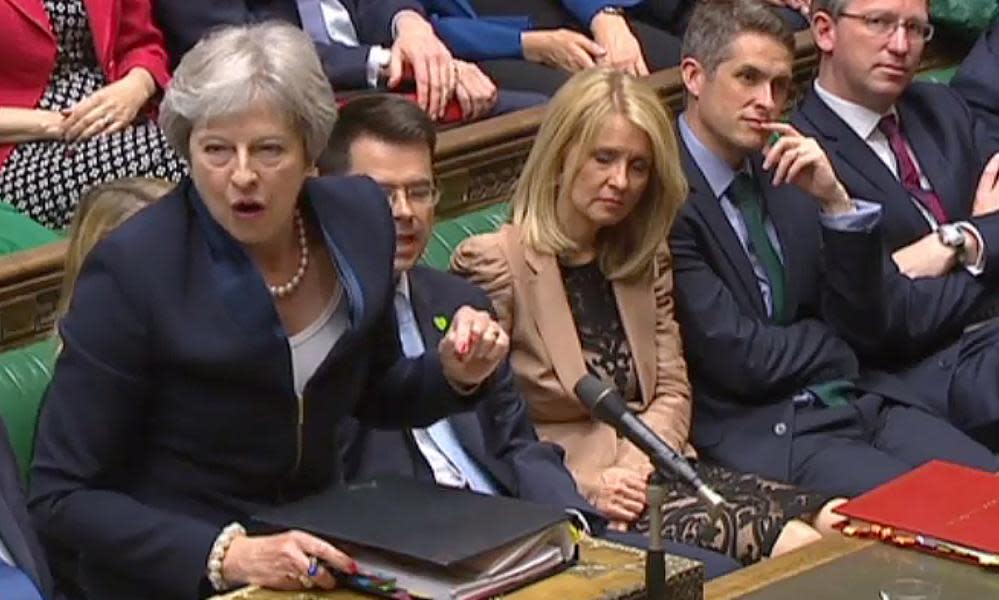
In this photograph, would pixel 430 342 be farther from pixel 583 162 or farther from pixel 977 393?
pixel 977 393

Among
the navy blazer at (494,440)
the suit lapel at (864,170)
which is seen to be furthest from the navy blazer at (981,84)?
the navy blazer at (494,440)

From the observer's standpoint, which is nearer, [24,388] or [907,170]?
[24,388]

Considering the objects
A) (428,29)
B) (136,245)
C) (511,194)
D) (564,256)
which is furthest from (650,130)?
(136,245)

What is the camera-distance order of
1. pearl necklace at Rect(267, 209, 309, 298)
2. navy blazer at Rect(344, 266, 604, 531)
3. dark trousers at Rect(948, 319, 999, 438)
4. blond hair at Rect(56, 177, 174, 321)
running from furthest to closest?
dark trousers at Rect(948, 319, 999, 438) < navy blazer at Rect(344, 266, 604, 531) < blond hair at Rect(56, 177, 174, 321) < pearl necklace at Rect(267, 209, 309, 298)

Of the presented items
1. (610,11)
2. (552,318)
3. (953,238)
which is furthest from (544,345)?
(610,11)

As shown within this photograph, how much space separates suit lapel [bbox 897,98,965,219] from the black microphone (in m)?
1.89

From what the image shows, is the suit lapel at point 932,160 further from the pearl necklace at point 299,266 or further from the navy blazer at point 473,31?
the pearl necklace at point 299,266

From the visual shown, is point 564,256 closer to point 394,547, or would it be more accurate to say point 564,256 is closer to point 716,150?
point 716,150

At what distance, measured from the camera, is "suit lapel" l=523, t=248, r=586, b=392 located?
10.2 feet

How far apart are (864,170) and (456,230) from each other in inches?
31.0

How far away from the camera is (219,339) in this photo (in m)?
2.31

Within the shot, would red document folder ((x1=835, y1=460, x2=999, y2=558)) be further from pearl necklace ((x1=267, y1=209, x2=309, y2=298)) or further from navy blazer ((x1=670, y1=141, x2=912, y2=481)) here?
pearl necklace ((x1=267, y1=209, x2=309, y2=298))

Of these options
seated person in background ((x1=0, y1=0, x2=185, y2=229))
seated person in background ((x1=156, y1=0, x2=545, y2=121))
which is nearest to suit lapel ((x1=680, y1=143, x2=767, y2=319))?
seated person in background ((x1=156, y1=0, x2=545, y2=121))

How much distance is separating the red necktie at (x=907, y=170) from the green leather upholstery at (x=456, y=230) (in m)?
0.75
